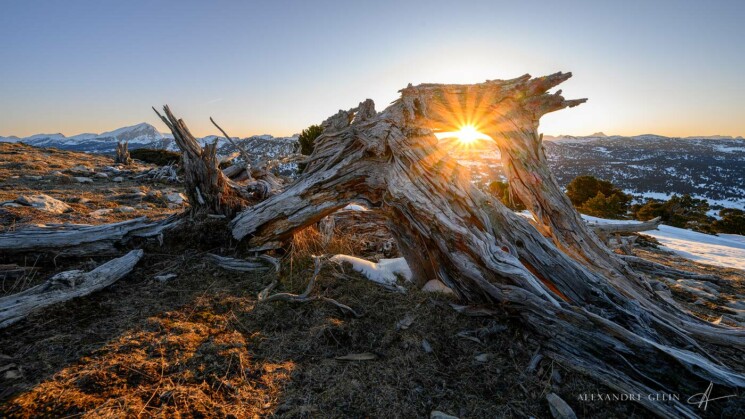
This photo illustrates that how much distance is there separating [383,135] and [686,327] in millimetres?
4649

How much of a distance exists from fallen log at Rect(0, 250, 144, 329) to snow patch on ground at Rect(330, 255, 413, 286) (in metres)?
2.90

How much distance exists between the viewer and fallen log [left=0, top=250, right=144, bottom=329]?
300cm

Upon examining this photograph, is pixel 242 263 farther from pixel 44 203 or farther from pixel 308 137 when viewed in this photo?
pixel 308 137

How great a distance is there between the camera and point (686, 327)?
380 centimetres

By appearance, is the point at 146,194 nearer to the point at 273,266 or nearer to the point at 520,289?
the point at 273,266

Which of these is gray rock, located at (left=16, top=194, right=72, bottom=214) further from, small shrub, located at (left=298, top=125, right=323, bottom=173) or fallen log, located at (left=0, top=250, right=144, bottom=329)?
small shrub, located at (left=298, top=125, right=323, bottom=173)

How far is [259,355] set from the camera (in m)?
2.93

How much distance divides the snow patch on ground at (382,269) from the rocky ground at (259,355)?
20 cm

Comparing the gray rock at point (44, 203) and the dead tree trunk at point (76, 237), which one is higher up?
the gray rock at point (44, 203)

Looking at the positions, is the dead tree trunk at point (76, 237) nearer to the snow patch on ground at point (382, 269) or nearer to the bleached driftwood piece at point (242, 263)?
the bleached driftwood piece at point (242, 263)

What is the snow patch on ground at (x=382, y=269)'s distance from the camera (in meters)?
4.62
